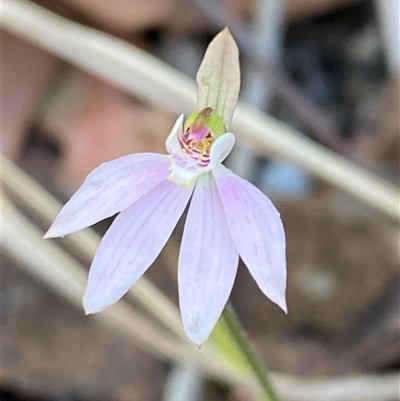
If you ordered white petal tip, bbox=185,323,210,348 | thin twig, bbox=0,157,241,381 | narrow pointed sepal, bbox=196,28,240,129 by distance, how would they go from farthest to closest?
thin twig, bbox=0,157,241,381
narrow pointed sepal, bbox=196,28,240,129
white petal tip, bbox=185,323,210,348

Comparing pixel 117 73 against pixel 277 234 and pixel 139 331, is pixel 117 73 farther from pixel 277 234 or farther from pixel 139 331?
pixel 277 234

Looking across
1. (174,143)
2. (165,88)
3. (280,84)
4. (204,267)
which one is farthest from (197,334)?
(280,84)

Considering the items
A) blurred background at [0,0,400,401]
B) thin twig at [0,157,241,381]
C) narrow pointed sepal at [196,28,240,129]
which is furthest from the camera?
blurred background at [0,0,400,401]

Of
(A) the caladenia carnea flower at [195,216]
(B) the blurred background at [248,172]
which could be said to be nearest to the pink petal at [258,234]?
(A) the caladenia carnea flower at [195,216]

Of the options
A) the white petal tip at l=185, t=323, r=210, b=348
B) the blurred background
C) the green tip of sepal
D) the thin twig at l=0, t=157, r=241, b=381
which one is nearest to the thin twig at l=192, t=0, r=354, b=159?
the blurred background

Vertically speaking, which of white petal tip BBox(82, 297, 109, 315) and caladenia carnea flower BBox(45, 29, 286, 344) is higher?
caladenia carnea flower BBox(45, 29, 286, 344)

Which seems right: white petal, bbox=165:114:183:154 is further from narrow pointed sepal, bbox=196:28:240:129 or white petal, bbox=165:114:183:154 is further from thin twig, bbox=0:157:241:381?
thin twig, bbox=0:157:241:381

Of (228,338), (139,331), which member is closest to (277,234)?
(228,338)
